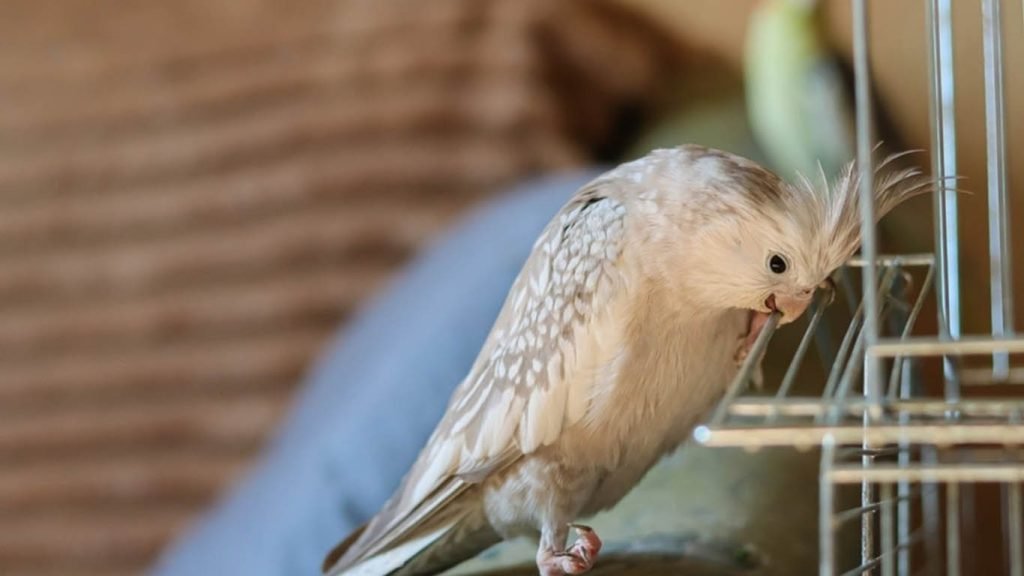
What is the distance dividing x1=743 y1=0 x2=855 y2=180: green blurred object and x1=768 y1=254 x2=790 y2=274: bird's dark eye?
600mm

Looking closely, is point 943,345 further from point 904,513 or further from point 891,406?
point 904,513

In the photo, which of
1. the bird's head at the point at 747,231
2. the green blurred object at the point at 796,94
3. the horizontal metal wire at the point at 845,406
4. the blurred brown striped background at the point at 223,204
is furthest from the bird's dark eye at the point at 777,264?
the blurred brown striped background at the point at 223,204

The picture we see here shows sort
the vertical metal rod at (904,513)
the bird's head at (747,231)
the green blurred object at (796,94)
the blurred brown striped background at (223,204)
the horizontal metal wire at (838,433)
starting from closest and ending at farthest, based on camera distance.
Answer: the horizontal metal wire at (838,433)
the bird's head at (747,231)
the vertical metal rod at (904,513)
the green blurred object at (796,94)
the blurred brown striped background at (223,204)

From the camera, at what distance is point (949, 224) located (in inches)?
29.6

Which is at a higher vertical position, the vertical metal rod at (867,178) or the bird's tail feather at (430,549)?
the vertical metal rod at (867,178)

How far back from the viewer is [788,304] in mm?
535

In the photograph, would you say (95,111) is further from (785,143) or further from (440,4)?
(785,143)

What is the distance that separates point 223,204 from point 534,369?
968mm

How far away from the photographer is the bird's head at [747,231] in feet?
1.70

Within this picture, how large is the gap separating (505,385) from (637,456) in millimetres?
76

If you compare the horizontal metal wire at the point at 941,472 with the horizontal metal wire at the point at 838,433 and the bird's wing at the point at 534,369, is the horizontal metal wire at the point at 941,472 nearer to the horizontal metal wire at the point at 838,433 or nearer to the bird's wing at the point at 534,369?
the horizontal metal wire at the point at 838,433

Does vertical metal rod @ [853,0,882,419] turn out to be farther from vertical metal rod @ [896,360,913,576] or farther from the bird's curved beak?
vertical metal rod @ [896,360,913,576]

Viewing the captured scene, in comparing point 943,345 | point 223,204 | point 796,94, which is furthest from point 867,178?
point 223,204

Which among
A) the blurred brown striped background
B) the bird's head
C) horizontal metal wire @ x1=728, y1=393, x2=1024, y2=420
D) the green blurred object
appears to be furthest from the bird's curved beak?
the blurred brown striped background
